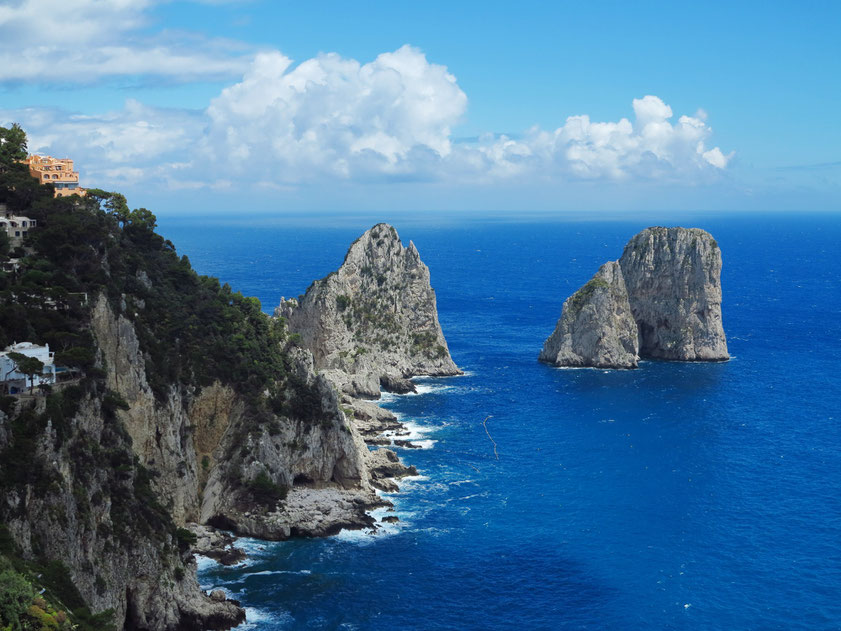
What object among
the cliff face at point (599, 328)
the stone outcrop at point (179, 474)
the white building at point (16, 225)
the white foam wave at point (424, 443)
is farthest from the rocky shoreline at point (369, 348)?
the white building at point (16, 225)

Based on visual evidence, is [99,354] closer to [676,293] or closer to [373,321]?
[373,321]

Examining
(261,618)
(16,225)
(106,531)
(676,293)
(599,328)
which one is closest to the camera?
(106,531)

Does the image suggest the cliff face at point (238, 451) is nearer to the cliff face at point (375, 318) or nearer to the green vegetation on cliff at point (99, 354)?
the green vegetation on cliff at point (99, 354)

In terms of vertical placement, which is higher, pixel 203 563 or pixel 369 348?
pixel 369 348

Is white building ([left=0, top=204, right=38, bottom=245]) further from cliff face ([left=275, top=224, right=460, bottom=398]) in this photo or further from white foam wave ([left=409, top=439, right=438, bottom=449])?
cliff face ([left=275, top=224, right=460, bottom=398])

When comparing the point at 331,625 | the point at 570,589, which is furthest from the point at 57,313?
the point at 570,589

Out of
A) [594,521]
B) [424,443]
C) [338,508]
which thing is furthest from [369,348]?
[594,521]

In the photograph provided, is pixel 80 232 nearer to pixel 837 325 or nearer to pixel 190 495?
pixel 190 495
